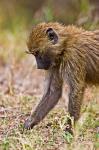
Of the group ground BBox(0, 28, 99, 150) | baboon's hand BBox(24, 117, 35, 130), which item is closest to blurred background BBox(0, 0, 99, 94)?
ground BBox(0, 28, 99, 150)

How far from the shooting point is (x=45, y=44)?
8.77m

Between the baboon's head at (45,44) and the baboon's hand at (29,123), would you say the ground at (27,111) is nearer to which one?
the baboon's hand at (29,123)

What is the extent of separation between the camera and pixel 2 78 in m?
12.4

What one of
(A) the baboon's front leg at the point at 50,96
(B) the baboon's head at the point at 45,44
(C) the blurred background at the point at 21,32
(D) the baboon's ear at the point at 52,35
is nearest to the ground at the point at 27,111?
(C) the blurred background at the point at 21,32

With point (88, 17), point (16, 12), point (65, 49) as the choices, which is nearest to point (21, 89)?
point (88, 17)

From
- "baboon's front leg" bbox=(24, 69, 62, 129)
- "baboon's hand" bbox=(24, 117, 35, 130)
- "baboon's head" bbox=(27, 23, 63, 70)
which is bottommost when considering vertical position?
"baboon's hand" bbox=(24, 117, 35, 130)

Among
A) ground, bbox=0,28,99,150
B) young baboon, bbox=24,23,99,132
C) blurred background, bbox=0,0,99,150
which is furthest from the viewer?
young baboon, bbox=24,23,99,132

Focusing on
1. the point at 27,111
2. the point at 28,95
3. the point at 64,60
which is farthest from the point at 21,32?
the point at 64,60

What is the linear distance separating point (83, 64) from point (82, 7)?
4.23 m

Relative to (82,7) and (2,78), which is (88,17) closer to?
(82,7)

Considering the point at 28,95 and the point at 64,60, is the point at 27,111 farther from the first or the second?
the point at 64,60

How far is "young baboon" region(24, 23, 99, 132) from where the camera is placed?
28.1ft

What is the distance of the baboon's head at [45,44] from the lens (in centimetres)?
868

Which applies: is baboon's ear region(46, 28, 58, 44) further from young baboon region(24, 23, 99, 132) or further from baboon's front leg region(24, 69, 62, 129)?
baboon's front leg region(24, 69, 62, 129)
